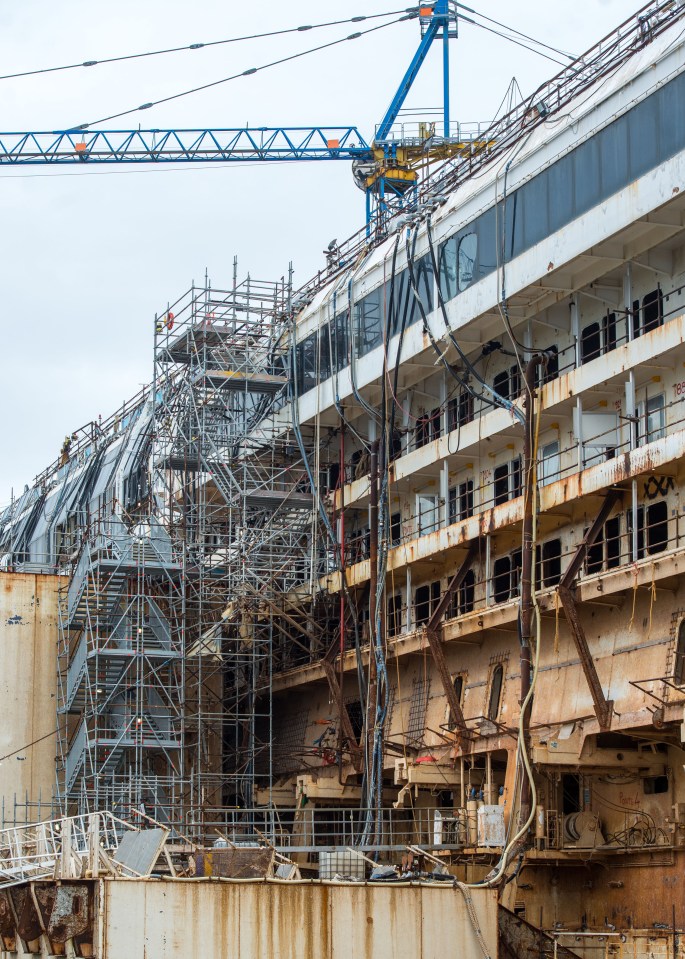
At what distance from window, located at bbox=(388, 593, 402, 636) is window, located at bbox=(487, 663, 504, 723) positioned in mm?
5187

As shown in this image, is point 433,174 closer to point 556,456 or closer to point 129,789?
point 556,456

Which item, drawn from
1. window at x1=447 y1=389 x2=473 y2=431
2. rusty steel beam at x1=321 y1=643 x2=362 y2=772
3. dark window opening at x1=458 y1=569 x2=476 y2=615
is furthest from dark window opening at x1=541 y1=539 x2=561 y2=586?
rusty steel beam at x1=321 y1=643 x2=362 y2=772

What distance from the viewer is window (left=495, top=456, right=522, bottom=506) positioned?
36688 mm

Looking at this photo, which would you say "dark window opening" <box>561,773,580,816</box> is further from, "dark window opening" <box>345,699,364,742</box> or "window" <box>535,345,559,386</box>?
"dark window opening" <box>345,699,364,742</box>

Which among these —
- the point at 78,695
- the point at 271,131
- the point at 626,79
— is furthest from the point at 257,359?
the point at 271,131

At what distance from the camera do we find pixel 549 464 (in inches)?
1403

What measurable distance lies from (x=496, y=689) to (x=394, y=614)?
5505mm

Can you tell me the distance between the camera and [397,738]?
38812 mm

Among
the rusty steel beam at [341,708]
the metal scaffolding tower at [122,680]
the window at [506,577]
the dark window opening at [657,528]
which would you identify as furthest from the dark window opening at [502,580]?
the metal scaffolding tower at [122,680]

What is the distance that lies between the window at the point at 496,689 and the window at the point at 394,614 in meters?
5.19

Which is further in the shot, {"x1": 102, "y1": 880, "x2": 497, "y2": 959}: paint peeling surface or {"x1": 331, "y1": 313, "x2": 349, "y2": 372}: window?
{"x1": 331, "y1": 313, "x2": 349, "y2": 372}: window

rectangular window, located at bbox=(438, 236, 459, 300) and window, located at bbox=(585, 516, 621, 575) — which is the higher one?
rectangular window, located at bbox=(438, 236, 459, 300)

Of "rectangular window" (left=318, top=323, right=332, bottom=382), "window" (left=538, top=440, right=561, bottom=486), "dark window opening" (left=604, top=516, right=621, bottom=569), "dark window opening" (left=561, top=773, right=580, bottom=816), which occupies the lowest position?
"dark window opening" (left=561, top=773, right=580, bottom=816)

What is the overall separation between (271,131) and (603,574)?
5070 cm
